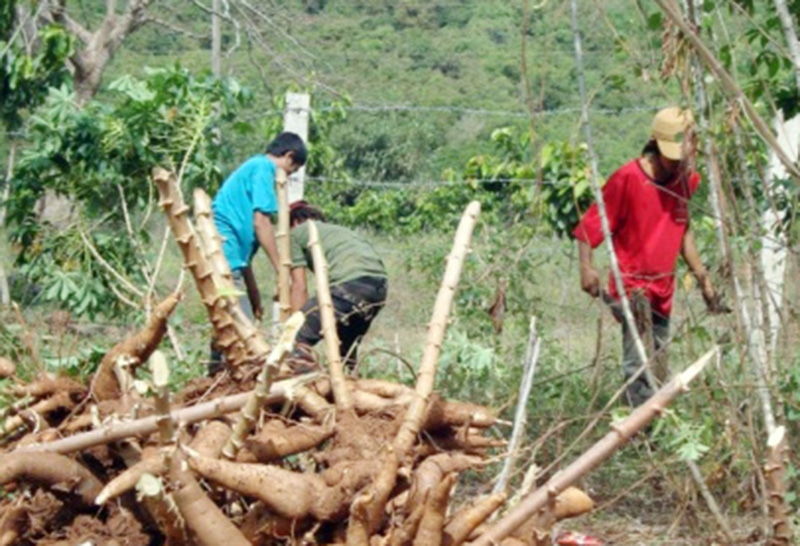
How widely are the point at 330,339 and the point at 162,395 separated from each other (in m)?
0.83

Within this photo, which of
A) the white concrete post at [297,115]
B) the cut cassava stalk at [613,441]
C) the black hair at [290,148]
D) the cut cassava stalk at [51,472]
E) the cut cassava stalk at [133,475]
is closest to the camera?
the cut cassava stalk at [613,441]

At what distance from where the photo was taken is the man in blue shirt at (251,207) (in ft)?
22.6

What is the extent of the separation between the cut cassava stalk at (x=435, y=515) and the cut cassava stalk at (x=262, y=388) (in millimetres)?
443

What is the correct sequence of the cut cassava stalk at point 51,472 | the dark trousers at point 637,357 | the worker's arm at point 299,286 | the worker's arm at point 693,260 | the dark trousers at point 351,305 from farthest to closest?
1. the worker's arm at point 299,286
2. the dark trousers at point 351,305
3. the dark trousers at point 637,357
4. the worker's arm at point 693,260
5. the cut cassava stalk at point 51,472

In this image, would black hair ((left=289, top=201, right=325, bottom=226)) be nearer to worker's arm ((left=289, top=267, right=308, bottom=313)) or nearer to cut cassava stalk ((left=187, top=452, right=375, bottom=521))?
worker's arm ((left=289, top=267, right=308, bottom=313))

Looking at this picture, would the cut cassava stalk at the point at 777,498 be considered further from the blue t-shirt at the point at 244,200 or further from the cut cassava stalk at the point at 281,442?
the blue t-shirt at the point at 244,200

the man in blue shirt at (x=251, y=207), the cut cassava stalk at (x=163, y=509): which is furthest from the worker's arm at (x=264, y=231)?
the cut cassava stalk at (x=163, y=509)

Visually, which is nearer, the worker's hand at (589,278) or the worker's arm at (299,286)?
the worker's hand at (589,278)

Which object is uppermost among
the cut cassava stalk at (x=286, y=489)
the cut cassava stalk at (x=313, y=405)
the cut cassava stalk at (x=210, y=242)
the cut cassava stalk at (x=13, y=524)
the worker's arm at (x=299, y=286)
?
the cut cassava stalk at (x=210, y=242)

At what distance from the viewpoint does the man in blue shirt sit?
688cm

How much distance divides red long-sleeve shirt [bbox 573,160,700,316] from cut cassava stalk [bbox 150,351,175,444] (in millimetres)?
3233

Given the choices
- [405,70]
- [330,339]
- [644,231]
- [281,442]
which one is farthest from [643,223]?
[405,70]

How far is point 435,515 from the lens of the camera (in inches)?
119

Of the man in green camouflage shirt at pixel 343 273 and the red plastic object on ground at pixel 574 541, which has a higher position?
the man in green camouflage shirt at pixel 343 273
